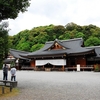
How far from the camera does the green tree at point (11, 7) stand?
8.42 metres

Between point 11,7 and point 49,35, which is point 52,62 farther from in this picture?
point 49,35

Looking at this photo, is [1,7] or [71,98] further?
[1,7]

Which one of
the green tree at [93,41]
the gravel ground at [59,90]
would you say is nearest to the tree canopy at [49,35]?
the green tree at [93,41]

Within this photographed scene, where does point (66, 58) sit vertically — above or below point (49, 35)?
below

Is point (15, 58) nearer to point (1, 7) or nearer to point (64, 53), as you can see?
point (64, 53)

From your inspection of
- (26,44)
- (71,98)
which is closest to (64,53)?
(71,98)

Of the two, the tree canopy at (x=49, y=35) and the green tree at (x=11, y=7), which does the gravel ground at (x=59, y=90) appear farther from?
the tree canopy at (x=49, y=35)

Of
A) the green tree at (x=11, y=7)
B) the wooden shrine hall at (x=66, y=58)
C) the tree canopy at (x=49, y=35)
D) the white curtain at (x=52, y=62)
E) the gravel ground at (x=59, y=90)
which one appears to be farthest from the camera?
the tree canopy at (x=49, y=35)

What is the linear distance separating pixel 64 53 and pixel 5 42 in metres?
20.2

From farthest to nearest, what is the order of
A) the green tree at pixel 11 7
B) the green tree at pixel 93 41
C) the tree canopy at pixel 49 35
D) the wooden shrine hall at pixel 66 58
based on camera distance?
1. the tree canopy at pixel 49 35
2. the green tree at pixel 93 41
3. the wooden shrine hall at pixel 66 58
4. the green tree at pixel 11 7

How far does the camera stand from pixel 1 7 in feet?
28.1

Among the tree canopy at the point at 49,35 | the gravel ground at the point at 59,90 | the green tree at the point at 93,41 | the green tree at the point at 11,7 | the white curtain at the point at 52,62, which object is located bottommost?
the gravel ground at the point at 59,90

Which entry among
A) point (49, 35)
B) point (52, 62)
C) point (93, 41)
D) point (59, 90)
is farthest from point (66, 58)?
point (49, 35)

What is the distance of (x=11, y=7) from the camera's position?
8.63 meters
